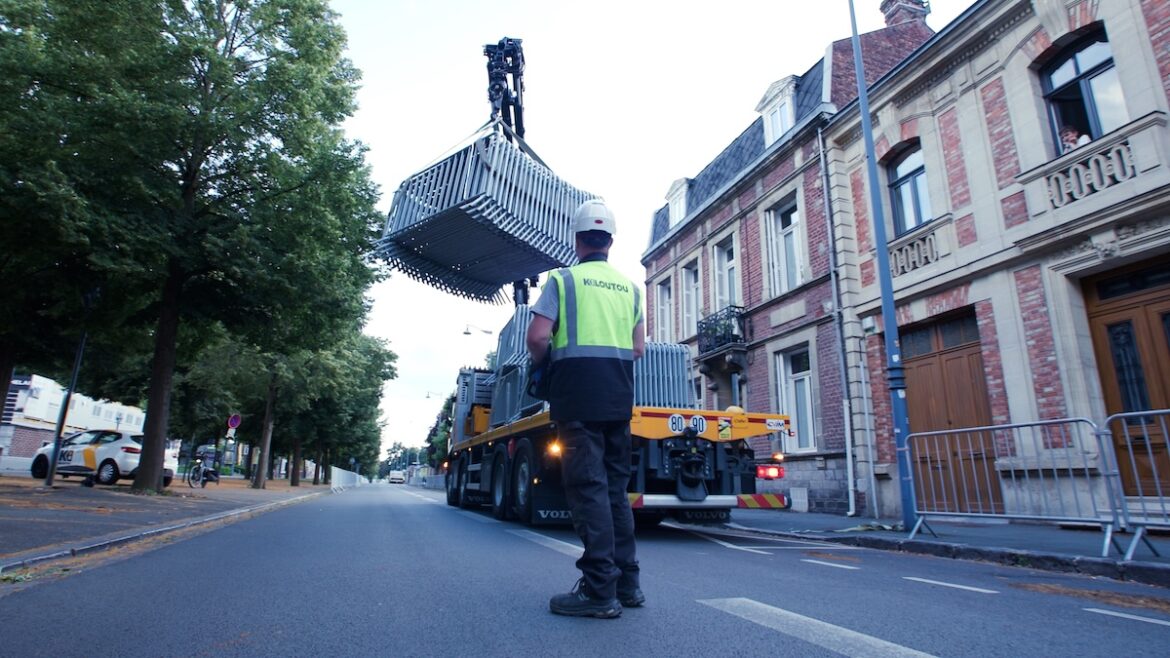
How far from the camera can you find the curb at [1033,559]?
4.86m

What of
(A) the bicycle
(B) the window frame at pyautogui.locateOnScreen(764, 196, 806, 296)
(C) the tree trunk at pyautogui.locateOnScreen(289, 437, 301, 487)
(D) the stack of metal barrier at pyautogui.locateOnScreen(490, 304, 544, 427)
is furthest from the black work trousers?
(C) the tree trunk at pyautogui.locateOnScreen(289, 437, 301, 487)

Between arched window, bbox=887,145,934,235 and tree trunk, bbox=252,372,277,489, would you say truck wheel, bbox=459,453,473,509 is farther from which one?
tree trunk, bbox=252,372,277,489

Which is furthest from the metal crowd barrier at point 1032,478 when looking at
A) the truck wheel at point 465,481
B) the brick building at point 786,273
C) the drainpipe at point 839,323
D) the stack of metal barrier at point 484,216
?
the truck wheel at point 465,481

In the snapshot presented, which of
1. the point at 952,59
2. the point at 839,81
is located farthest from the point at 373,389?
the point at 952,59

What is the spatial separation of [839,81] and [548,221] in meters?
9.39

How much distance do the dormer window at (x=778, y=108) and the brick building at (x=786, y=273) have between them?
0.03m

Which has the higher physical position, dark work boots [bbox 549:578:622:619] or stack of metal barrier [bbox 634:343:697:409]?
stack of metal barrier [bbox 634:343:697:409]

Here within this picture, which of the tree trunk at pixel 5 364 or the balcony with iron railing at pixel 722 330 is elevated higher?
the balcony with iron railing at pixel 722 330

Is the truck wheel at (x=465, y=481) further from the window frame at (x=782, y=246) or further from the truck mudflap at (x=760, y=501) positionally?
the window frame at (x=782, y=246)

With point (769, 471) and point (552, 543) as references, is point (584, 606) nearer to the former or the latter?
point (552, 543)

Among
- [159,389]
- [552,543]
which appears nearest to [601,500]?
[552,543]

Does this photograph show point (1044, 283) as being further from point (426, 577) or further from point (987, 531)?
point (426, 577)

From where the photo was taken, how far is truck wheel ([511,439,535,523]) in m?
8.59

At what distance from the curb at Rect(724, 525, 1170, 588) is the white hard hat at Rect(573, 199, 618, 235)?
15.7ft
